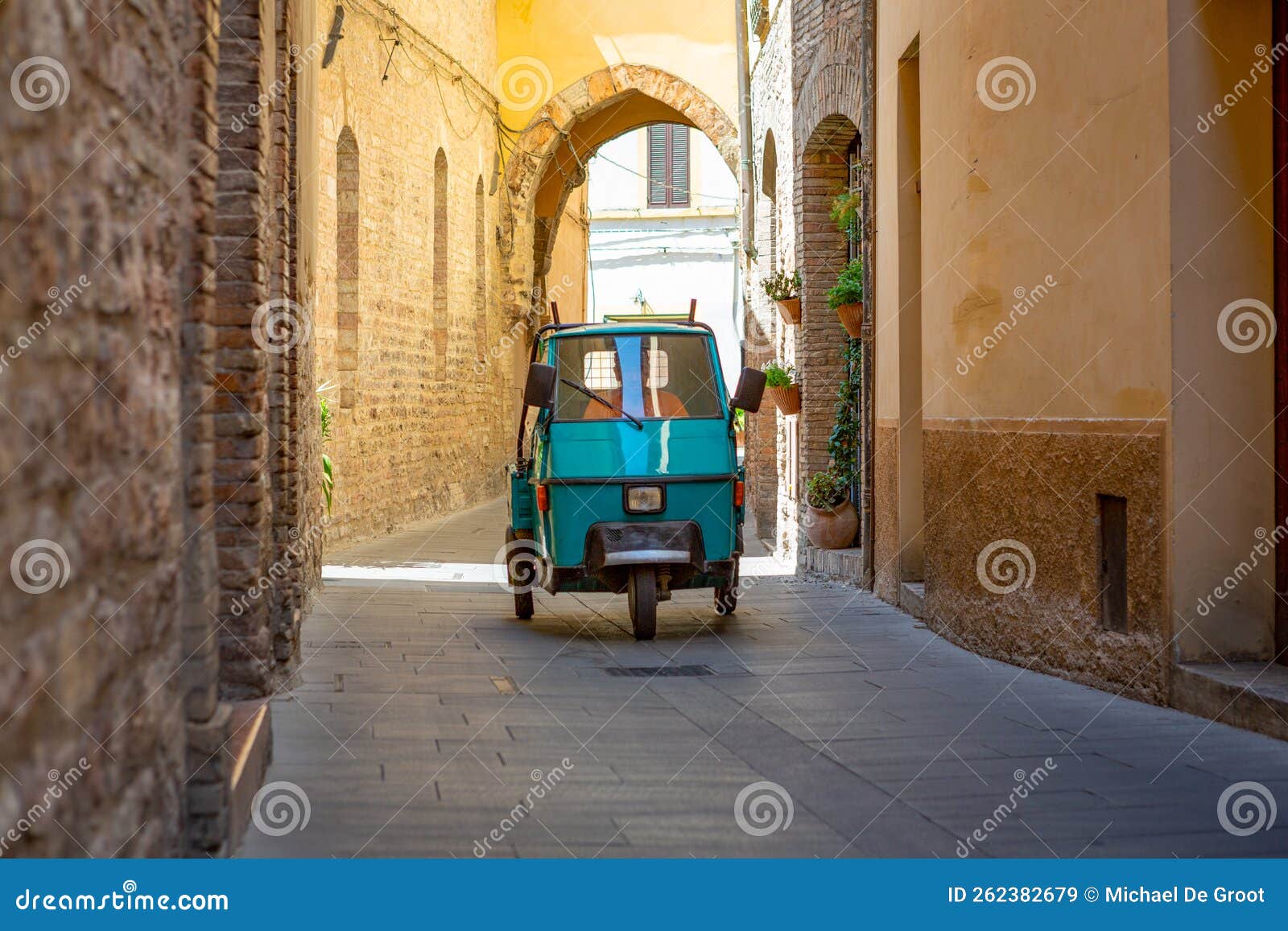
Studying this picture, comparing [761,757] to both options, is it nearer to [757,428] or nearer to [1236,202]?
[1236,202]

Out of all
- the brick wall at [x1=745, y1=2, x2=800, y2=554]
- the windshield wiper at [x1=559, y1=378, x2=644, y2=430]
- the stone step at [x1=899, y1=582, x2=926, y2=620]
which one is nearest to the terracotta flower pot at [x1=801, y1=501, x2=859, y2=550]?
the brick wall at [x1=745, y1=2, x2=800, y2=554]

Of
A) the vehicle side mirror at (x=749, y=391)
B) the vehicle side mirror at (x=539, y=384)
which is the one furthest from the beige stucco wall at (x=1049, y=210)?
the vehicle side mirror at (x=539, y=384)

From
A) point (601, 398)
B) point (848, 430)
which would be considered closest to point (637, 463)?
point (601, 398)

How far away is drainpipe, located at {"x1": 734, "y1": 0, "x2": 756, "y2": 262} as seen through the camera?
19250 millimetres

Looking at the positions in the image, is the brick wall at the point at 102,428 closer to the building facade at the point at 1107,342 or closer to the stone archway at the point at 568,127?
the building facade at the point at 1107,342

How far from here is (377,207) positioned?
15.8 metres

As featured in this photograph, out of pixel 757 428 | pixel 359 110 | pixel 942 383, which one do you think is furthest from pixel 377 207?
pixel 942 383

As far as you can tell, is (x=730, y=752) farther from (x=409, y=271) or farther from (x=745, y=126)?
(x=745, y=126)

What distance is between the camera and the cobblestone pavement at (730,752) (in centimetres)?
418

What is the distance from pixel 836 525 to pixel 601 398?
156 inches

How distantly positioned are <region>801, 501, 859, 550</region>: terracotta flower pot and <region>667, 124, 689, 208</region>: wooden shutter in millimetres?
27406

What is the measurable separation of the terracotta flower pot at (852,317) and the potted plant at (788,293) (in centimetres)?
167

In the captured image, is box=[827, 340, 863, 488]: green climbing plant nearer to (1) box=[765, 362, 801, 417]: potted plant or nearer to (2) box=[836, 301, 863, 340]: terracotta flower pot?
(2) box=[836, 301, 863, 340]: terracotta flower pot

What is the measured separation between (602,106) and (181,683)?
21.4 meters
